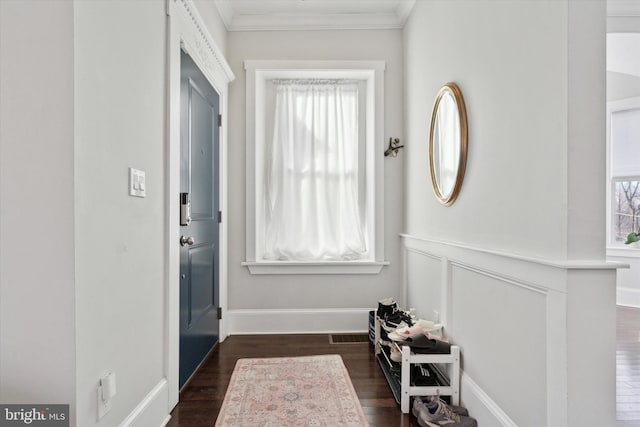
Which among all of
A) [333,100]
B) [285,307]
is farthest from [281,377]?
[333,100]

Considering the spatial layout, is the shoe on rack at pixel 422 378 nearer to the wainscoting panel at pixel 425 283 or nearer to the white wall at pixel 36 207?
the wainscoting panel at pixel 425 283

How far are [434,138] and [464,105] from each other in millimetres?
434

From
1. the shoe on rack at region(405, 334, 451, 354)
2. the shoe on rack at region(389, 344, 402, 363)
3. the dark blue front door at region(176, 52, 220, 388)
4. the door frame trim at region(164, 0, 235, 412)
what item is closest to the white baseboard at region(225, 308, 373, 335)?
the dark blue front door at region(176, 52, 220, 388)

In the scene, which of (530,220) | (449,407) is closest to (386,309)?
(449,407)

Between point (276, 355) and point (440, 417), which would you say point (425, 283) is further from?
point (276, 355)

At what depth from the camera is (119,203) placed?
4.43 feet

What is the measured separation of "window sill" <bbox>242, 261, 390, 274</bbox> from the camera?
9.85 feet

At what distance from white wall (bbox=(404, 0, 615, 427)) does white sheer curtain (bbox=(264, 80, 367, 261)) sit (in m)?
1.23

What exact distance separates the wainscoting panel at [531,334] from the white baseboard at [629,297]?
3253 mm

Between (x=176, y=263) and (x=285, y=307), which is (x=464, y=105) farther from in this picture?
(x=285, y=307)

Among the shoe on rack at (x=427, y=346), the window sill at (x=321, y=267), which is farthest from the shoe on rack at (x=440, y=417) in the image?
the window sill at (x=321, y=267)

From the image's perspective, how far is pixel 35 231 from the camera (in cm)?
109

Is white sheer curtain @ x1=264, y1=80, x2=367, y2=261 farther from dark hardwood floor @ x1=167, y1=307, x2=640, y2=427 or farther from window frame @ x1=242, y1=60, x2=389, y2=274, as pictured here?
dark hardwood floor @ x1=167, y1=307, x2=640, y2=427

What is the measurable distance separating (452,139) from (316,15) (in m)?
1.82
